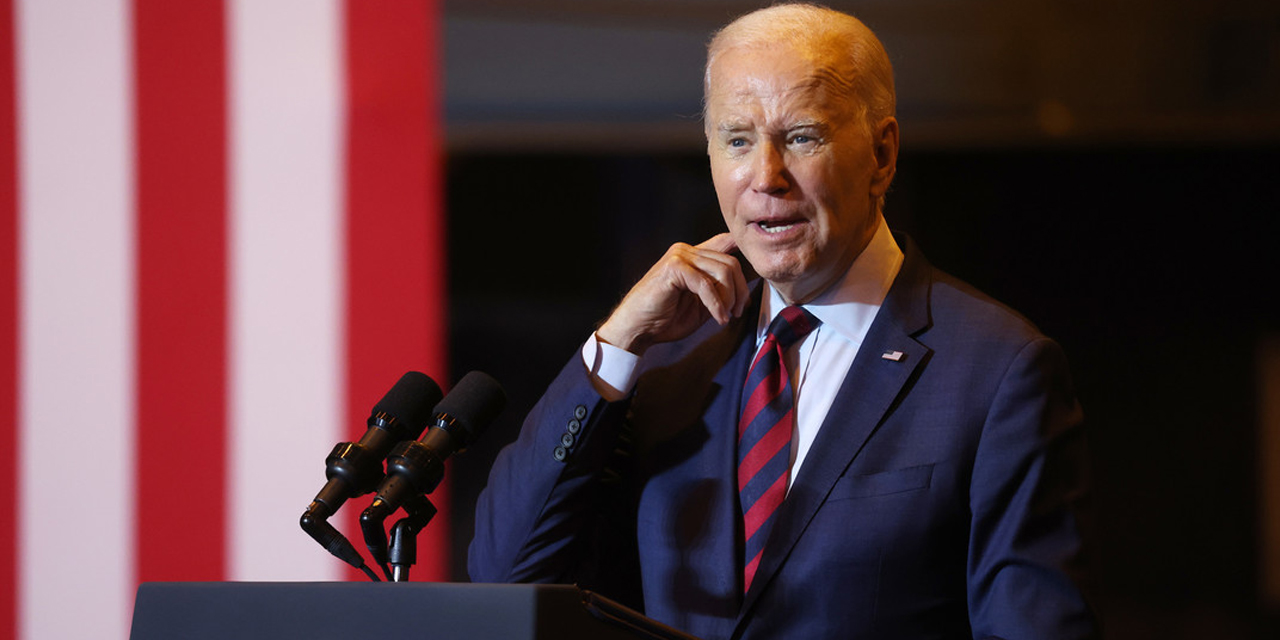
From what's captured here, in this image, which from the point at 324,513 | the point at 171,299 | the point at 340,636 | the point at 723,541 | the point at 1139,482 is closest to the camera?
the point at 340,636

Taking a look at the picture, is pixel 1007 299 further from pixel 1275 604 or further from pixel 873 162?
pixel 873 162

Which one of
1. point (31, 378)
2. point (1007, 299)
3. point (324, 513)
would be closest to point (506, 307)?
point (31, 378)

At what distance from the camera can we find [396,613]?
Answer: 86 centimetres

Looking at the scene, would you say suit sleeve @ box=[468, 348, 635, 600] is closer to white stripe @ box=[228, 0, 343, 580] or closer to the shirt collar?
the shirt collar

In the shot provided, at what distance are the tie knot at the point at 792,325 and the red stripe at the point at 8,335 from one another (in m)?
1.68

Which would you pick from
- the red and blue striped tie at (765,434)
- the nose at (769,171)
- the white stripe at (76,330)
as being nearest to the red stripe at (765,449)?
the red and blue striped tie at (765,434)

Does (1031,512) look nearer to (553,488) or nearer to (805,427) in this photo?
(805,427)

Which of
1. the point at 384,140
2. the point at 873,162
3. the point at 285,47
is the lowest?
the point at 873,162

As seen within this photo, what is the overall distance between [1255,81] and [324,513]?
2.50 meters

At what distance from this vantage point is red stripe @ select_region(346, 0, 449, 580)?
233 cm

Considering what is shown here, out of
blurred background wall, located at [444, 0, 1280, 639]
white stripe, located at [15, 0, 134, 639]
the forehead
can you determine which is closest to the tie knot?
the forehead

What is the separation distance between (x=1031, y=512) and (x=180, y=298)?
1.75 metres

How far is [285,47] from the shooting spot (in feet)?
7.72

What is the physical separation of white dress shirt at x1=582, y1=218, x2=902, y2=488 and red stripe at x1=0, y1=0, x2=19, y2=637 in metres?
1.52
